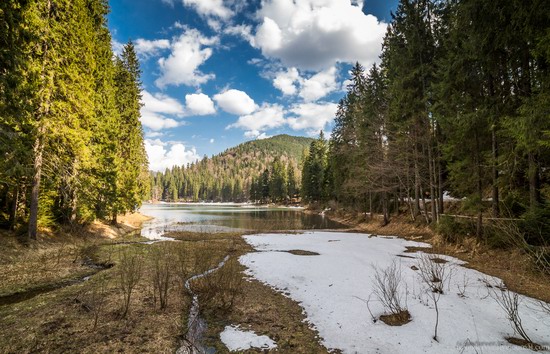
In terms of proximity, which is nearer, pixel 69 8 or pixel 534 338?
pixel 534 338

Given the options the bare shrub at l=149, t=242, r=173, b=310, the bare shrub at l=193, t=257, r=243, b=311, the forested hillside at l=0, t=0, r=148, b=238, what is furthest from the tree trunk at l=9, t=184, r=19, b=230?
the bare shrub at l=193, t=257, r=243, b=311

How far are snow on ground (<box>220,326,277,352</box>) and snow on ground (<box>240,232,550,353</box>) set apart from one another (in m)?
1.12

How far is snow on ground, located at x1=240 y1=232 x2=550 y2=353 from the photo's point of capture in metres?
4.80

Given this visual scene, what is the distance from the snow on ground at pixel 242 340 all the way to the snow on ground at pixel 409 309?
1.12 meters

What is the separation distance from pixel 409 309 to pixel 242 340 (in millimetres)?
3809

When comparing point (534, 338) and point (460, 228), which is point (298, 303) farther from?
point (460, 228)

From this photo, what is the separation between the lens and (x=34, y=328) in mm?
5137

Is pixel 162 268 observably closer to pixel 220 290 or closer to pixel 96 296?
pixel 96 296

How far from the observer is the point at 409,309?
6.13 meters

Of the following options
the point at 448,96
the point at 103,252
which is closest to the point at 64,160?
the point at 103,252

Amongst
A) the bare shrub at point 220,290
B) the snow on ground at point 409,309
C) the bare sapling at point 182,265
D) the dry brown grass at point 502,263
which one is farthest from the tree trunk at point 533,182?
the bare sapling at point 182,265

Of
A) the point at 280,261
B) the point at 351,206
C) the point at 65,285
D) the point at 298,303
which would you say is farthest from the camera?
the point at 351,206

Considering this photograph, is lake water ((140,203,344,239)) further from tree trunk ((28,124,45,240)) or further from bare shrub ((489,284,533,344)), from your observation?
bare shrub ((489,284,533,344))

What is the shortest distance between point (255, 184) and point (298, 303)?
9742 centimetres
